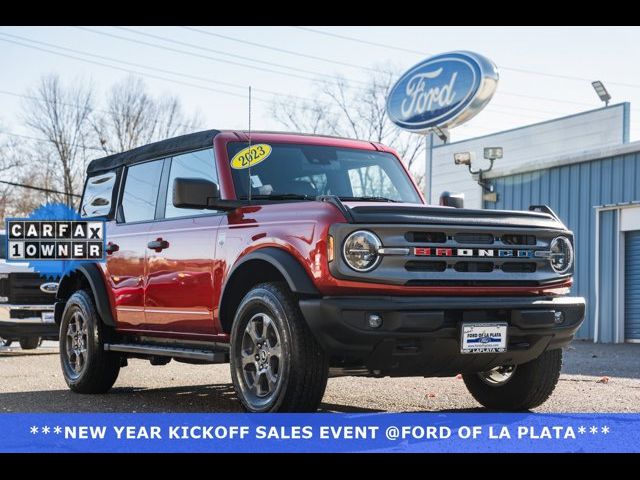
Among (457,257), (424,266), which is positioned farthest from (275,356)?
(457,257)

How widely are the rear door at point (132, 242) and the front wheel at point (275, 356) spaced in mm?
1754

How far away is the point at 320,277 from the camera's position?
5.66 m

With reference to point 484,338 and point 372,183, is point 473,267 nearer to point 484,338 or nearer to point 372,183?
point 484,338

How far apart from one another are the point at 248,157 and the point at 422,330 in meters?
2.13

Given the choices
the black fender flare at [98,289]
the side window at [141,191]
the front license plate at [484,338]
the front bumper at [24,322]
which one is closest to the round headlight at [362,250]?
the front license plate at [484,338]

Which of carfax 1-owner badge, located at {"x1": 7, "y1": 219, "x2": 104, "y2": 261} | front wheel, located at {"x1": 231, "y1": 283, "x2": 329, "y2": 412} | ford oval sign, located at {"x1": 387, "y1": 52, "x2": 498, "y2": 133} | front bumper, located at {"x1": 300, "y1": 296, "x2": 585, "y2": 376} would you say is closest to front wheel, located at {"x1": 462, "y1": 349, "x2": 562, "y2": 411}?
front bumper, located at {"x1": 300, "y1": 296, "x2": 585, "y2": 376}

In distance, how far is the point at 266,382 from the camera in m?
6.05

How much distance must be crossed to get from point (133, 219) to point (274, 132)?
1.60 metres

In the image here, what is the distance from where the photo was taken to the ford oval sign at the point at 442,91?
22484mm

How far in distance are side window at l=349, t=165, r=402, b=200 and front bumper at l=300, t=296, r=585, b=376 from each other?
5.49 ft

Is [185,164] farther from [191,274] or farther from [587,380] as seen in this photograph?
[587,380]

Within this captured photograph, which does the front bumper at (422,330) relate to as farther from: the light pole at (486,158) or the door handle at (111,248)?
the light pole at (486,158)

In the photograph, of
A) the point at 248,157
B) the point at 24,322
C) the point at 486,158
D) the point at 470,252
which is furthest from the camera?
the point at 486,158

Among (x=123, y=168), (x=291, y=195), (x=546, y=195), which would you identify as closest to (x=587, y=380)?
(x=291, y=195)
